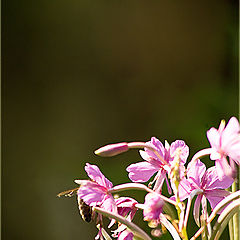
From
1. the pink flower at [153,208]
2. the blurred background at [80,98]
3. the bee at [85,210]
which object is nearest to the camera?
the pink flower at [153,208]

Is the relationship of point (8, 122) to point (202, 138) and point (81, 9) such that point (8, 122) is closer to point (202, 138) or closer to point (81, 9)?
point (81, 9)

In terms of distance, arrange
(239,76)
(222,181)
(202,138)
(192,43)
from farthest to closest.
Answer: (192,43), (239,76), (202,138), (222,181)

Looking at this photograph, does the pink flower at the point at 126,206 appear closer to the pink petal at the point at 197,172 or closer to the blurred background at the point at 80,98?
the pink petal at the point at 197,172

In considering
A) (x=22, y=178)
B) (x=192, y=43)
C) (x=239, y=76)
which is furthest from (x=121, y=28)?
(x=22, y=178)

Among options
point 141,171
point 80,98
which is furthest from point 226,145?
point 80,98

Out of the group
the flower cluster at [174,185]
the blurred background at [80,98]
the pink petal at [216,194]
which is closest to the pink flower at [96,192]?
the flower cluster at [174,185]

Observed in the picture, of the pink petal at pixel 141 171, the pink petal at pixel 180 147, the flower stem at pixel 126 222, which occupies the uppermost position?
the pink petal at pixel 180 147

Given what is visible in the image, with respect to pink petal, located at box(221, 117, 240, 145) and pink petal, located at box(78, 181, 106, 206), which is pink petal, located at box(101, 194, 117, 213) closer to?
pink petal, located at box(78, 181, 106, 206)
